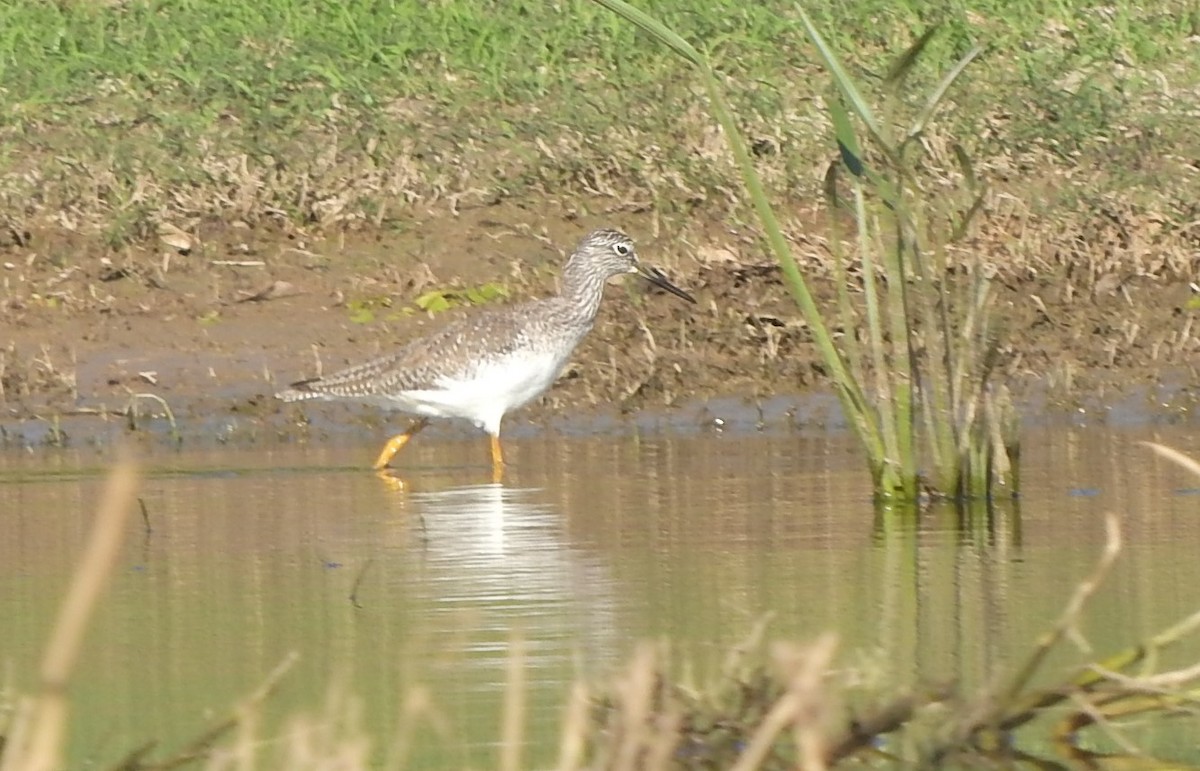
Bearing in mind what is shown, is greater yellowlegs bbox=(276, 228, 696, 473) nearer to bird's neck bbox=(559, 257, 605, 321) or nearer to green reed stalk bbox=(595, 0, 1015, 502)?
bird's neck bbox=(559, 257, 605, 321)

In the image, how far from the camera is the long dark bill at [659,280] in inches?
412

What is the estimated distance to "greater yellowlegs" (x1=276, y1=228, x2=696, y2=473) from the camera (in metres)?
9.58

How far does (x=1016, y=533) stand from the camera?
7.22 metres

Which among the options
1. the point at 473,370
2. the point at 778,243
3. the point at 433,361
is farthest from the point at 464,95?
the point at 778,243

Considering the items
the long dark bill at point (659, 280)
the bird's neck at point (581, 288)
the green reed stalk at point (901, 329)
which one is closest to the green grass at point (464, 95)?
the long dark bill at point (659, 280)

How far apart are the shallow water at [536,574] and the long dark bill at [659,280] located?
1.05 m

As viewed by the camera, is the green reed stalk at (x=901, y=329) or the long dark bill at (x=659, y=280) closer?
the green reed stalk at (x=901, y=329)

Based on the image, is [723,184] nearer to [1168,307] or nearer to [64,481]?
Result: [1168,307]

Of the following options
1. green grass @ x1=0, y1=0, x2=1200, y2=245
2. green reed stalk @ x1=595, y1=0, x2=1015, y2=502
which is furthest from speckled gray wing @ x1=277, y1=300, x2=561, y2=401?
green reed stalk @ x1=595, y1=0, x2=1015, y2=502

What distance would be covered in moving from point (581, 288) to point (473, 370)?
817 mm

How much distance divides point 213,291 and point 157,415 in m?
1.07

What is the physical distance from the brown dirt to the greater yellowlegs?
512 millimetres

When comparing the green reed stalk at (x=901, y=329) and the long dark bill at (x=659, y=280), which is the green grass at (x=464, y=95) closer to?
the long dark bill at (x=659, y=280)

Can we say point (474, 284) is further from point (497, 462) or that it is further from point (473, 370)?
point (497, 462)
